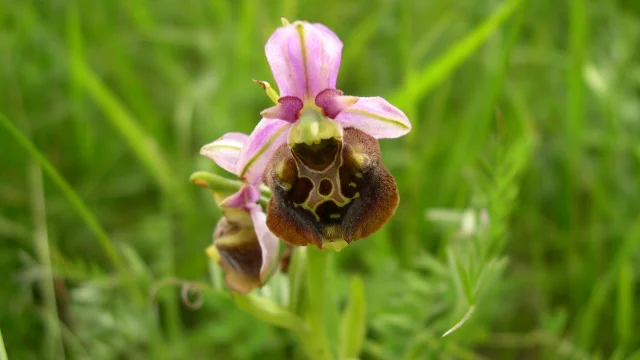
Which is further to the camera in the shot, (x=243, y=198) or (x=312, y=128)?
(x=243, y=198)

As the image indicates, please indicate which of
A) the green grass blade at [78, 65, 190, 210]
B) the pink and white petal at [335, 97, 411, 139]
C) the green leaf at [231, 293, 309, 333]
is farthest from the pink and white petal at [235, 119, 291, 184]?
the green grass blade at [78, 65, 190, 210]

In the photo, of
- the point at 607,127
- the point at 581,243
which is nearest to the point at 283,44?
the point at 607,127

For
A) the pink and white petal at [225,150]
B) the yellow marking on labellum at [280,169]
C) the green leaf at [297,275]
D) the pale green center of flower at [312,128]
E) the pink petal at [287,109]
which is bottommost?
the green leaf at [297,275]

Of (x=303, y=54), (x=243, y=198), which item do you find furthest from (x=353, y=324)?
(x=303, y=54)

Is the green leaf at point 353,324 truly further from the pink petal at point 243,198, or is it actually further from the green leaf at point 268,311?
the pink petal at point 243,198

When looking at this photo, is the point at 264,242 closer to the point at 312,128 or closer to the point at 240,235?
the point at 240,235

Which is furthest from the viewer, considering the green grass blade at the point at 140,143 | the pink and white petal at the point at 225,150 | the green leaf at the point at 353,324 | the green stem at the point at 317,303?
the green grass blade at the point at 140,143

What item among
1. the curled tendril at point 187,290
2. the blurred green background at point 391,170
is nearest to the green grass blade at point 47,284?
the blurred green background at point 391,170
